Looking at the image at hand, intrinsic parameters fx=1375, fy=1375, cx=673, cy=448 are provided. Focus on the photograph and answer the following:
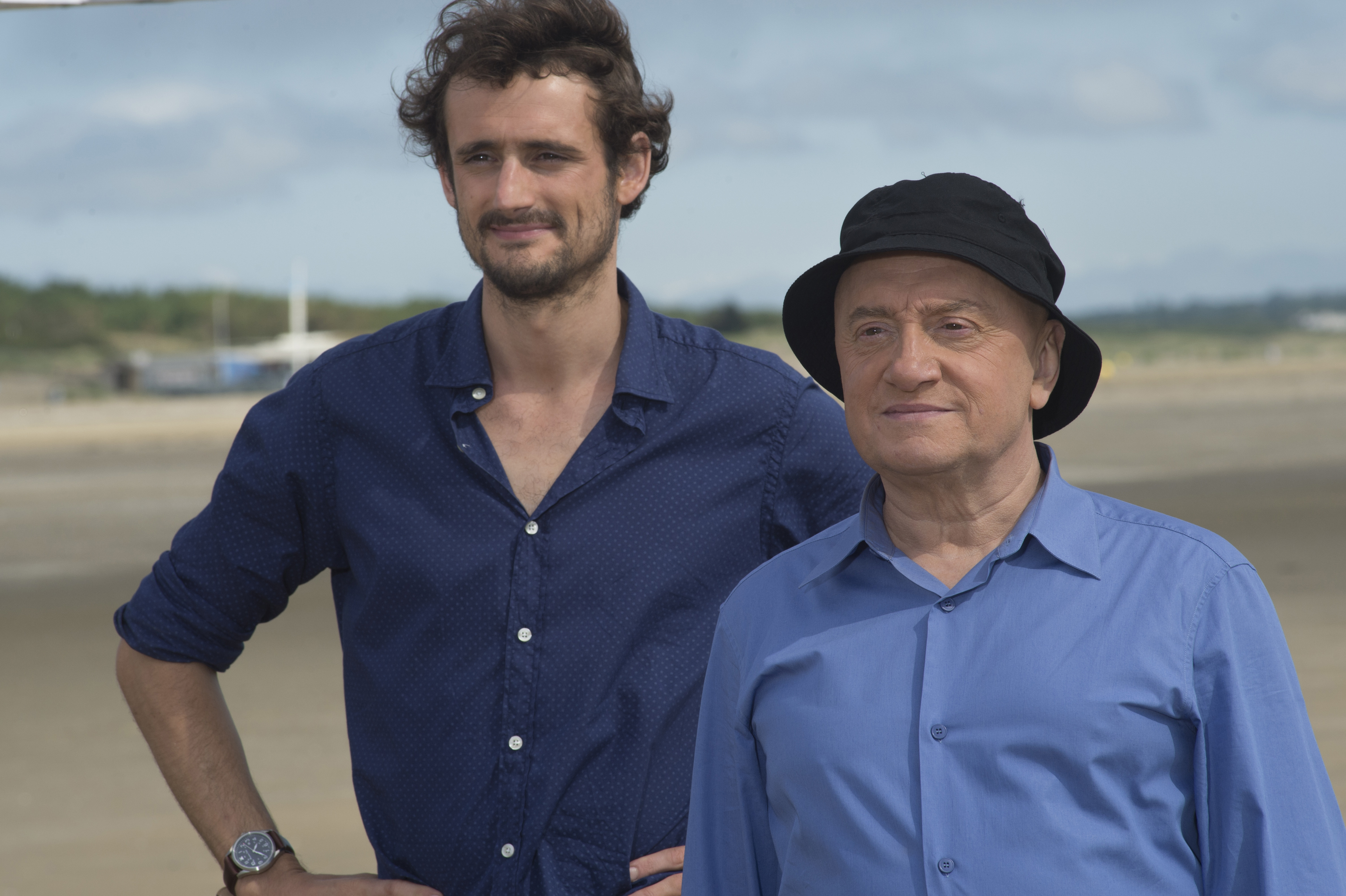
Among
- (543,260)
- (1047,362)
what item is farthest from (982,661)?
(543,260)

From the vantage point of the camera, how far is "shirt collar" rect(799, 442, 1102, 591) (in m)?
1.68

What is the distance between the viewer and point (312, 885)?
228 cm

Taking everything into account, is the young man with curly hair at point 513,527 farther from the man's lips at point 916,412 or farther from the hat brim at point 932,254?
the man's lips at point 916,412

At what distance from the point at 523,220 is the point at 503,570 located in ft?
1.87

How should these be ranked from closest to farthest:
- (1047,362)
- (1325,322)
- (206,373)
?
(1047,362), (206,373), (1325,322)

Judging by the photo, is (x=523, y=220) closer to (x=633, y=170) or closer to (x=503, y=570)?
(x=633, y=170)

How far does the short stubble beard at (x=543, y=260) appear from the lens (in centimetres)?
225

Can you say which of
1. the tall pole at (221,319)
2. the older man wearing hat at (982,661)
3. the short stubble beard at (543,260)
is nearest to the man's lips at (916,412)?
the older man wearing hat at (982,661)

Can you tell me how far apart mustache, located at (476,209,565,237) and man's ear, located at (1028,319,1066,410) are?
0.82 meters

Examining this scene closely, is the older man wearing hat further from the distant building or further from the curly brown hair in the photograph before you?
the distant building

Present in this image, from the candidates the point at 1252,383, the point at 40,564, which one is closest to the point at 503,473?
the point at 40,564

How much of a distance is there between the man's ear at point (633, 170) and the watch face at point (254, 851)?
4.14 ft

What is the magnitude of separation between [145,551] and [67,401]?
31005mm

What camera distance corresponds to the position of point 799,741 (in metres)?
1.70
